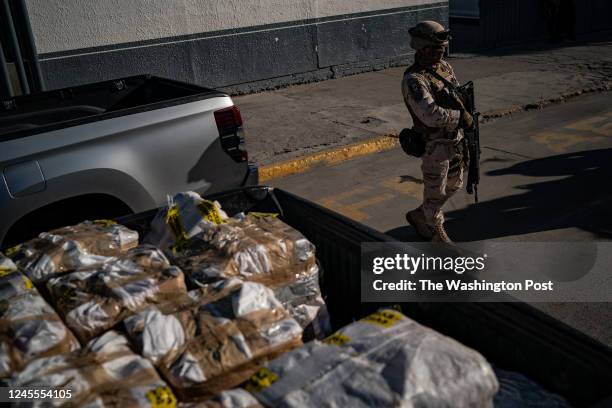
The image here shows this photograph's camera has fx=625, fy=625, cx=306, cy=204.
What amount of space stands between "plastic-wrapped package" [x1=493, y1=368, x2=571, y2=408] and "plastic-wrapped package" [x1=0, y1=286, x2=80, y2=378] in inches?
62.4

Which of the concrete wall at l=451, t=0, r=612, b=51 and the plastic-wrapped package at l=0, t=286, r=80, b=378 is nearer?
the plastic-wrapped package at l=0, t=286, r=80, b=378

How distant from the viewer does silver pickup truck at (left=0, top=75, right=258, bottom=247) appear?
4117mm

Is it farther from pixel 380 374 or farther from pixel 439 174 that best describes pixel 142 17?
pixel 380 374

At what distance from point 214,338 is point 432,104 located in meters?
→ 3.41

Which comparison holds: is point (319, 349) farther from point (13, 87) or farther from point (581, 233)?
point (13, 87)

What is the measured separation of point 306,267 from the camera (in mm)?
2980

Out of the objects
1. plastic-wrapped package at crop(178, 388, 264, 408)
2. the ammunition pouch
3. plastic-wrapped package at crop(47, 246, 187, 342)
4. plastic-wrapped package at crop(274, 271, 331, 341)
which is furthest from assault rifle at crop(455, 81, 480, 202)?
plastic-wrapped package at crop(178, 388, 264, 408)

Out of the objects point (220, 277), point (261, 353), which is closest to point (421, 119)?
point (220, 277)

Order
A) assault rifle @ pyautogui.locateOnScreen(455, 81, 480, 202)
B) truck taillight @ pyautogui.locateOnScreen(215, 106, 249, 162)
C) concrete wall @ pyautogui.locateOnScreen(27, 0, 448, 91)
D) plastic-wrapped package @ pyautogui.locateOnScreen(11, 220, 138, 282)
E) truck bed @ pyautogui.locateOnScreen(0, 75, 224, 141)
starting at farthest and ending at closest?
concrete wall @ pyautogui.locateOnScreen(27, 0, 448, 91), truck bed @ pyautogui.locateOnScreen(0, 75, 224, 141), assault rifle @ pyautogui.locateOnScreen(455, 81, 480, 202), truck taillight @ pyautogui.locateOnScreen(215, 106, 249, 162), plastic-wrapped package @ pyautogui.locateOnScreen(11, 220, 138, 282)

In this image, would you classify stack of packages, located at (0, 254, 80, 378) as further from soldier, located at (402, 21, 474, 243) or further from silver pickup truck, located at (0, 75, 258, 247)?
soldier, located at (402, 21, 474, 243)

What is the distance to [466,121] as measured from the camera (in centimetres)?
532

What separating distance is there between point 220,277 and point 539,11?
16.0 meters

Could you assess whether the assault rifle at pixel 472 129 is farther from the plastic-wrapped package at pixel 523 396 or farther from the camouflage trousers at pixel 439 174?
the plastic-wrapped package at pixel 523 396

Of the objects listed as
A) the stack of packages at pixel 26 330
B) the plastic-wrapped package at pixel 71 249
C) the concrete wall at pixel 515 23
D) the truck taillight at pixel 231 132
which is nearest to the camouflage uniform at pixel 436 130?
the truck taillight at pixel 231 132
